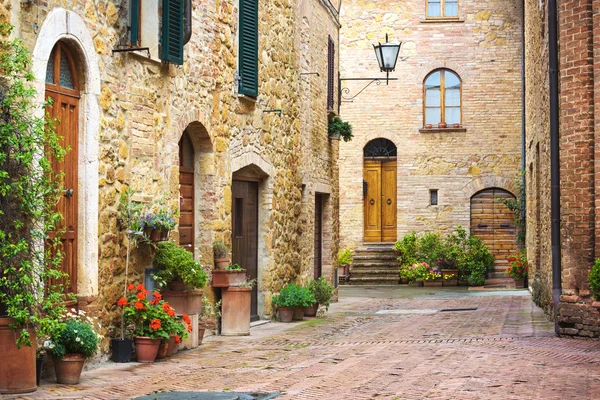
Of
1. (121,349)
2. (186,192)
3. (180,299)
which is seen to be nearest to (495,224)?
(186,192)

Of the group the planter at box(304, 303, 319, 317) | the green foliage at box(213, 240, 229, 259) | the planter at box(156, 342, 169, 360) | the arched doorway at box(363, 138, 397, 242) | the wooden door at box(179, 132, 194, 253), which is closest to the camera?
the planter at box(156, 342, 169, 360)

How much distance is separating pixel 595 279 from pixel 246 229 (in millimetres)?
4663

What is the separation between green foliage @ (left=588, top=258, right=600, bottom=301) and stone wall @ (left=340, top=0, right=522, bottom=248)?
1297 centimetres

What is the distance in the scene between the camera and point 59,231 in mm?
7762

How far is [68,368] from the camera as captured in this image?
25.1ft

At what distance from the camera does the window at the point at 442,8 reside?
2453 centimetres

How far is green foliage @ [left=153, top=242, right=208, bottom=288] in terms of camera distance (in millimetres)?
9836

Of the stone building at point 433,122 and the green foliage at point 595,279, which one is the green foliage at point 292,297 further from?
the stone building at point 433,122

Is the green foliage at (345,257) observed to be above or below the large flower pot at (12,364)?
above

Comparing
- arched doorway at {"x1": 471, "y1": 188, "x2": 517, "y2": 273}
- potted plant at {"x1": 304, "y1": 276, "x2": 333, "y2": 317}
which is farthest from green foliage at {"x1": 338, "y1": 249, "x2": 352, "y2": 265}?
potted plant at {"x1": 304, "y1": 276, "x2": 333, "y2": 317}

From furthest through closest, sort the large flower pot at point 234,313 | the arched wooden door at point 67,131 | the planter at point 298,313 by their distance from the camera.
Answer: the planter at point 298,313, the large flower pot at point 234,313, the arched wooden door at point 67,131

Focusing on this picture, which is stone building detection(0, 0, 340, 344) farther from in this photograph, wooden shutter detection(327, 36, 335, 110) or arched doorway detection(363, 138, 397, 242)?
arched doorway detection(363, 138, 397, 242)

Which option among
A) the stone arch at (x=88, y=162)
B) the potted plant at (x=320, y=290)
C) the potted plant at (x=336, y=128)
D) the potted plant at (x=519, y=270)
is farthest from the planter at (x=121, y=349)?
the potted plant at (x=519, y=270)

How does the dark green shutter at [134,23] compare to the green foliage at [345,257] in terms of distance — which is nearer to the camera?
the dark green shutter at [134,23]
